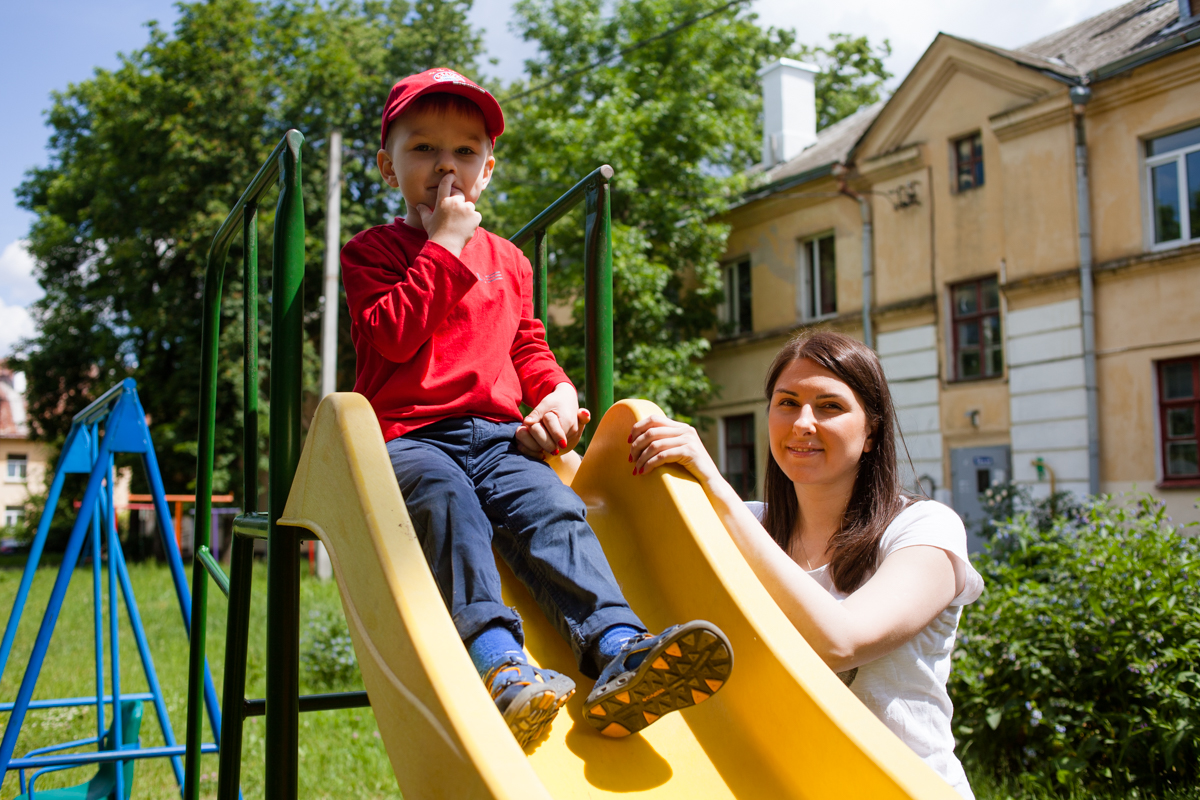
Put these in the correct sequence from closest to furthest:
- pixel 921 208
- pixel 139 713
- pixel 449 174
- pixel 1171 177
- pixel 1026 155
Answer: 1. pixel 449 174
2. pixel 139 713
3. pixel 1171 177
4. pixel 1026 155
5. pixel 921 208

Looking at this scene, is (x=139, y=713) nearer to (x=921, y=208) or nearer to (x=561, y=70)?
(x=921, y=208)

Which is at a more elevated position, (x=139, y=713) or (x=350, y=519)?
(x=350, y=519)

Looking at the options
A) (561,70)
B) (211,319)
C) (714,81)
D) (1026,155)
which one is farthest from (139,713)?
(561,70)

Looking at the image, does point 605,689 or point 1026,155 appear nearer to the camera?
point 605,689

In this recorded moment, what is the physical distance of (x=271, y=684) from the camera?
1.47 meters

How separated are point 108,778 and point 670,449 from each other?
295 centimetres

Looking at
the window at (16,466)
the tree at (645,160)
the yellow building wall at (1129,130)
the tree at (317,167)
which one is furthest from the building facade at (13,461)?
the yellow building wall at (1129,130)

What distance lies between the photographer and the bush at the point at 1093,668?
10.7 feet

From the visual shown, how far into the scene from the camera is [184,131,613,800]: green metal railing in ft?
4.88

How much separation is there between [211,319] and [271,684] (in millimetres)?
1253

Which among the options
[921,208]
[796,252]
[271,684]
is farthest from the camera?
[796,252]

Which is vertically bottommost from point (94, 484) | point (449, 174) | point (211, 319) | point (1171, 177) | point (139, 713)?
point (139, 713)

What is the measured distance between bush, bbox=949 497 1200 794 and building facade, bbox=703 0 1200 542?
246 inches

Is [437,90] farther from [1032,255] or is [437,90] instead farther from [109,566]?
[1032,255]
